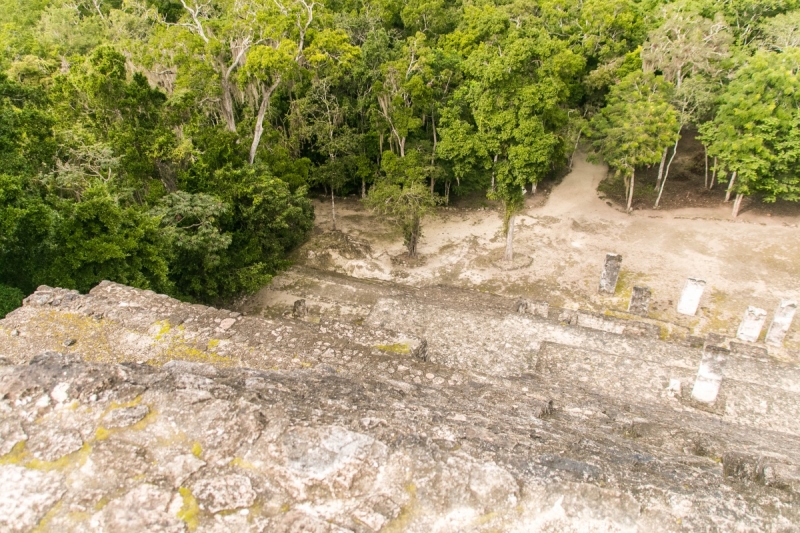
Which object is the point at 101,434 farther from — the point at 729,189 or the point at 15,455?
the point at 729,189

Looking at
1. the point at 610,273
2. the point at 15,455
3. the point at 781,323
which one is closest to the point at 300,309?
the point at 610,273

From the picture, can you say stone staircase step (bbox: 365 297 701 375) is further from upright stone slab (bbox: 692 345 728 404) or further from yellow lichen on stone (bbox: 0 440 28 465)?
yellow lichen on stone (bbox: 0 440 28 465)

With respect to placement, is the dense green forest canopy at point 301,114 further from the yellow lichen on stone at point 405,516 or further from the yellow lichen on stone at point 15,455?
the yellow lichen on stone at point 405,516

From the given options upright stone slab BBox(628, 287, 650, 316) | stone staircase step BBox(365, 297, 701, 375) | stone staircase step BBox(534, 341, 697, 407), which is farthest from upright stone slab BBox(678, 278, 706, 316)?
stone staircase step BBox(534, 341, 697, 407)

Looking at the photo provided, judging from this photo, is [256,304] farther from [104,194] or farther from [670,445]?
[670,445]

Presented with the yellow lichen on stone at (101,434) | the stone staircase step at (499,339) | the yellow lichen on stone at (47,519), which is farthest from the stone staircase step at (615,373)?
the yellow lichen on stone at (47,519)

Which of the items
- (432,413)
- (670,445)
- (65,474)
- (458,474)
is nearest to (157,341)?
(65,474)
